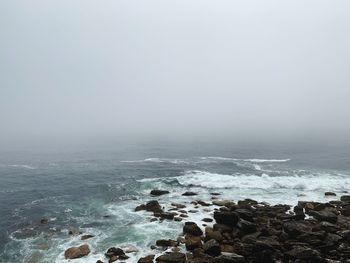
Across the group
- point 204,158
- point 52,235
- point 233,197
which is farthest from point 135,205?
point 204,158

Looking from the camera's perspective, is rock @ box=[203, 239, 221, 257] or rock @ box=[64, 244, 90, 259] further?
rock @ box=[64, 244, 90, 259]

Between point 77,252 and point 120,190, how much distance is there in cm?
2540

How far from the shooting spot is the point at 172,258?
28.3 metres

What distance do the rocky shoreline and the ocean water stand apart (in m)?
1.86

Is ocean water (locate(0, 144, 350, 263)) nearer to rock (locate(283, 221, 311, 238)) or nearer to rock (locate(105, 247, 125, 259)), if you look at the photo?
rock (locate(105, 247, 125, 259))

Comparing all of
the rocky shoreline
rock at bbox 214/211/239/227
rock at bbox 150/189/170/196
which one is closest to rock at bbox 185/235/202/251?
the rocky shoreline

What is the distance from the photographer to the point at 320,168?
75.1m

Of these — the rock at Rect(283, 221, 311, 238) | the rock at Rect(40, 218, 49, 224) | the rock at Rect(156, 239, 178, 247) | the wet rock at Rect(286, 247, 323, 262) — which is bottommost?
the rock at Rect(40, 218, 49, 224)

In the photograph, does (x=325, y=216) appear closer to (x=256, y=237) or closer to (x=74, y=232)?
(x=256, y=237)

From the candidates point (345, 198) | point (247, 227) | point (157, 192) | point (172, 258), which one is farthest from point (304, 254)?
point (157, 192)

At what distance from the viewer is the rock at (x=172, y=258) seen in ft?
92.1

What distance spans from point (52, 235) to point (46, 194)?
2098 centimetres

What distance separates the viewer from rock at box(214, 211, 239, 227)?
35781 millimetres

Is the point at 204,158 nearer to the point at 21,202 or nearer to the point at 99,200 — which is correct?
the point at 99,200
